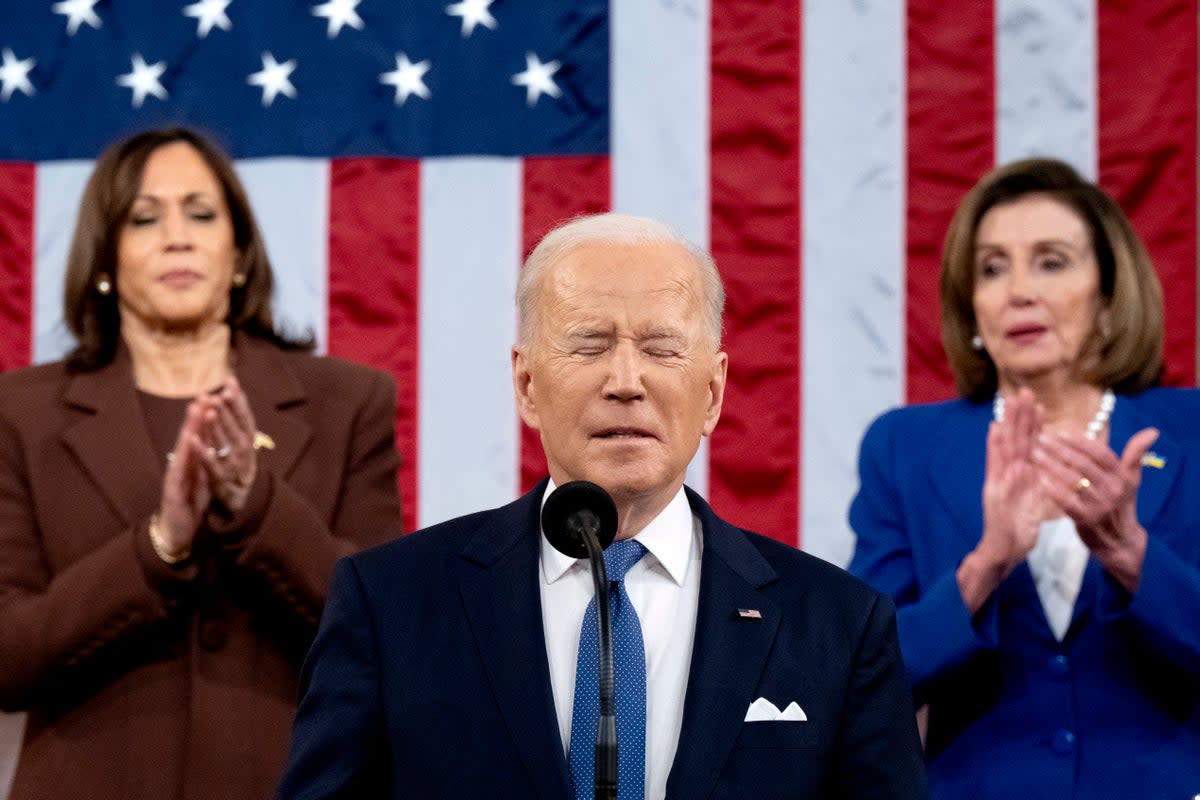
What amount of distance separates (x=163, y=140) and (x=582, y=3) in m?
1.03

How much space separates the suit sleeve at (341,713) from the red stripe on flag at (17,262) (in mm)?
2125

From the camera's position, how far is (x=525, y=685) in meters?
1.74

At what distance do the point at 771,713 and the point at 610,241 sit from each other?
1.83 ft

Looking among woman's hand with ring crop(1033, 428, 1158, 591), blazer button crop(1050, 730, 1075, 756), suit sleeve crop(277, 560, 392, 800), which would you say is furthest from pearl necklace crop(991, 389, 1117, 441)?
suit sleeve crop(277, 560, 392, 800)

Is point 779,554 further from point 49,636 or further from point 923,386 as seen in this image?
point 923,386

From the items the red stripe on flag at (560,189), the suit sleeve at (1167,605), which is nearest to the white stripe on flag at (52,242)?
the red stripe on flag at (560,189)

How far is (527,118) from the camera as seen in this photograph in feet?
12.1

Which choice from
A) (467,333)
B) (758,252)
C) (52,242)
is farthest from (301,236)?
(758,252)

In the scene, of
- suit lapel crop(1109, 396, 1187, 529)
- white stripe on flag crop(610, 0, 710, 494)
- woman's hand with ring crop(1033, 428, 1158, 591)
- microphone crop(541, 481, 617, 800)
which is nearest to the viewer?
microphone crop(541, 481, 617, 800)

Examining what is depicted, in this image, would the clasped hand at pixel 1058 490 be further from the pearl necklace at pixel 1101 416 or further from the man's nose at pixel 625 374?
the man's nose at pixel 625 374

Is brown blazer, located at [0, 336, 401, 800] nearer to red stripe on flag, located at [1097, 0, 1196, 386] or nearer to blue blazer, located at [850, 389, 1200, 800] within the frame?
blue blazer, located at [850, 389, 1200, 800]

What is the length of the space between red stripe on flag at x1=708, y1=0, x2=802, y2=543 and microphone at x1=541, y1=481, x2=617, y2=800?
80.9 inches

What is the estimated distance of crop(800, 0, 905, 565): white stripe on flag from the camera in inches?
142

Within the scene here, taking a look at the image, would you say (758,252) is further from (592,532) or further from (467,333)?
(592,532)
